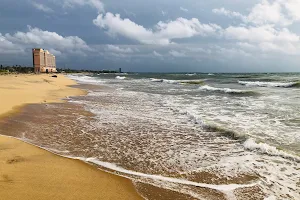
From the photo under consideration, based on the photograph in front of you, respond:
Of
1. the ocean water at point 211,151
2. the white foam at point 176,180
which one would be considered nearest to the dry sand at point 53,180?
the white foam at point 176,180

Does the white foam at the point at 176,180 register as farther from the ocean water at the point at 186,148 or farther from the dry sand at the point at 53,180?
the dry sand at the point at 53,180

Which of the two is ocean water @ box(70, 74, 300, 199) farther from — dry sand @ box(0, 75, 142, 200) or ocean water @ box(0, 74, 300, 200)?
dry sand @ box(0, 75, 142, 200)

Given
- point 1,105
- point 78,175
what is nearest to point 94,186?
point 78,175

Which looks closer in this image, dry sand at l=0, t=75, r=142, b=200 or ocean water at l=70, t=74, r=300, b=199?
dry sand at l=0, t=75, r=142, b=200

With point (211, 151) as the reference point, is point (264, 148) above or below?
above

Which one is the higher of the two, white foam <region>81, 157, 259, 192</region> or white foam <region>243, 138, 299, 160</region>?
white foam <region>243, 138, 299, 160</region>

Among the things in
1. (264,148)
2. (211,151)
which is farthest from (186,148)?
(264,148)

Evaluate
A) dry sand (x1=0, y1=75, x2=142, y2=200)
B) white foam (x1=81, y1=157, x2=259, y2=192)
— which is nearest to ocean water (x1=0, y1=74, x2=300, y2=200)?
white foam (x1=81, y1=157, x2=259, y2=192)

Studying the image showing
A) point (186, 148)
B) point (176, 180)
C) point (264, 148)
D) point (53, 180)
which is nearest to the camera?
point (53, 180)

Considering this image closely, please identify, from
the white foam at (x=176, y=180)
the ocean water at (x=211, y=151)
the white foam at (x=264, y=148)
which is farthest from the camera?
the white foam at (x=264, y=148)

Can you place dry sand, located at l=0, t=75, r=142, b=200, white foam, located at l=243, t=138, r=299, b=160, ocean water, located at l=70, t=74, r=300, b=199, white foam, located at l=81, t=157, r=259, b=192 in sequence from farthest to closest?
white foam, located at l=243, t=138, r=299, b=160 < ocean water, located at l=70, t=74, r=300, b=199 < white foam, located at l=81, t=157, r=259, b=192 < dry sand, located at l=0, t=75, r=142, b=200

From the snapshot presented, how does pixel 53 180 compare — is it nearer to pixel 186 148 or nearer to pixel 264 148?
pixel 186 148

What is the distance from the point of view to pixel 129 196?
14.0ft

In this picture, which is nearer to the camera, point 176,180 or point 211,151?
point 176,180
